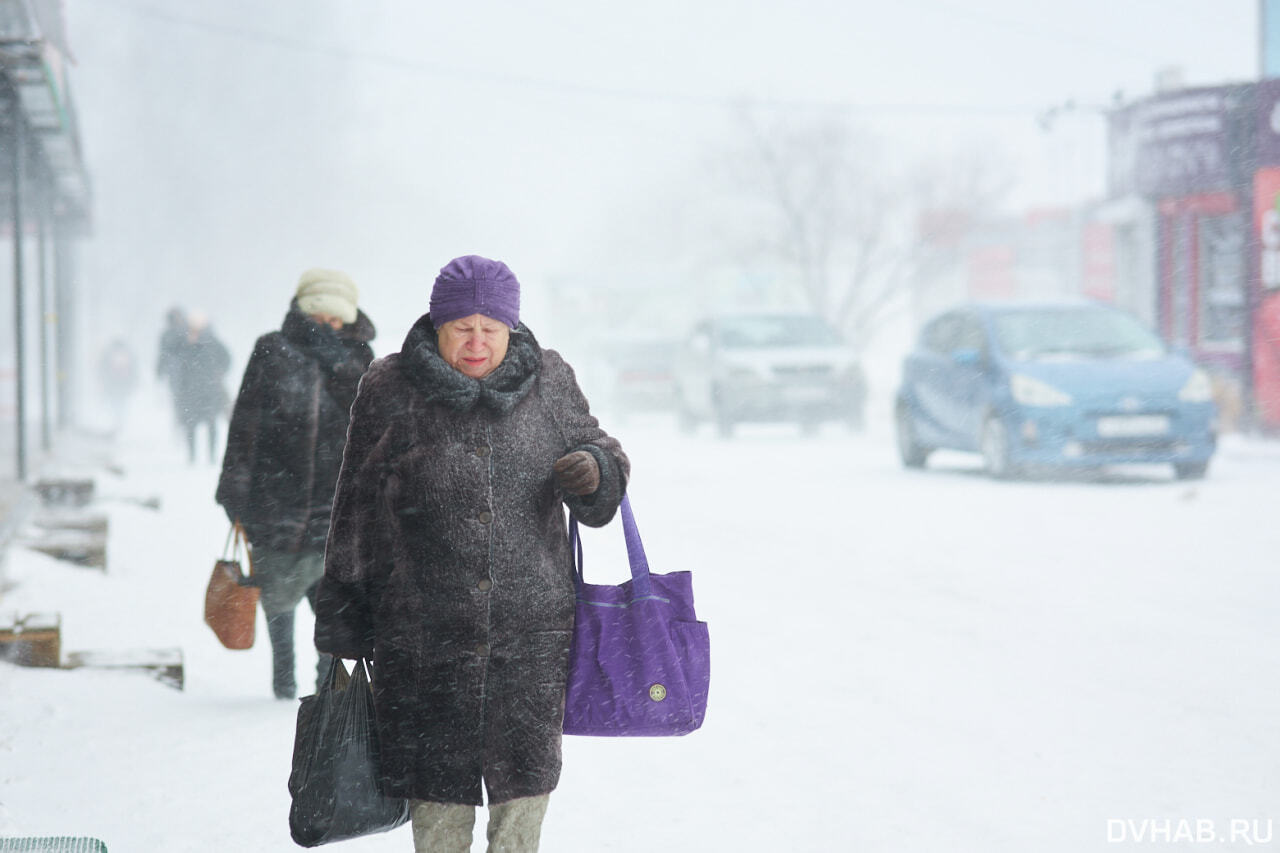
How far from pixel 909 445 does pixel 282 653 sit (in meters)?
10.4

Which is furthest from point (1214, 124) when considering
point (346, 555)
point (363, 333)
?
point (346, 555)

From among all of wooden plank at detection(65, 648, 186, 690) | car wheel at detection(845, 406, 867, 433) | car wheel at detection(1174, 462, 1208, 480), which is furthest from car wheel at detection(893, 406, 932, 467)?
wooden plank at detection(65, 648, 186, 690)

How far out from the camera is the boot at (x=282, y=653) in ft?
18.3

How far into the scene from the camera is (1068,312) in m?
14.1

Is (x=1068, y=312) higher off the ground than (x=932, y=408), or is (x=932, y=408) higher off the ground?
(x=1068, y=312)

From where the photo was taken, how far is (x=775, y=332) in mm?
21469

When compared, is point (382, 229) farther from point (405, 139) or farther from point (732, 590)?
point (732, 590)

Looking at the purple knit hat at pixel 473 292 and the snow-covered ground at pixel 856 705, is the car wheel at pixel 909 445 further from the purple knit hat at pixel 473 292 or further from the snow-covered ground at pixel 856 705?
the purple knit hat at pixel 473 292

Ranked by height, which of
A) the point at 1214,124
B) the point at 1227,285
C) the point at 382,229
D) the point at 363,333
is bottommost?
the point at 363,333

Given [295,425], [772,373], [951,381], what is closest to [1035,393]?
[951,381]

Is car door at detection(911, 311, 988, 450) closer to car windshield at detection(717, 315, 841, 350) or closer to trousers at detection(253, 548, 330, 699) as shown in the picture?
car windshield at detection(717, 315, 841, 350)

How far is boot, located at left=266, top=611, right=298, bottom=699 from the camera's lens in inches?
219

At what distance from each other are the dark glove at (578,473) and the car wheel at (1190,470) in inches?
438

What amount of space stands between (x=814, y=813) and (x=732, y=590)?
383 centimetres
